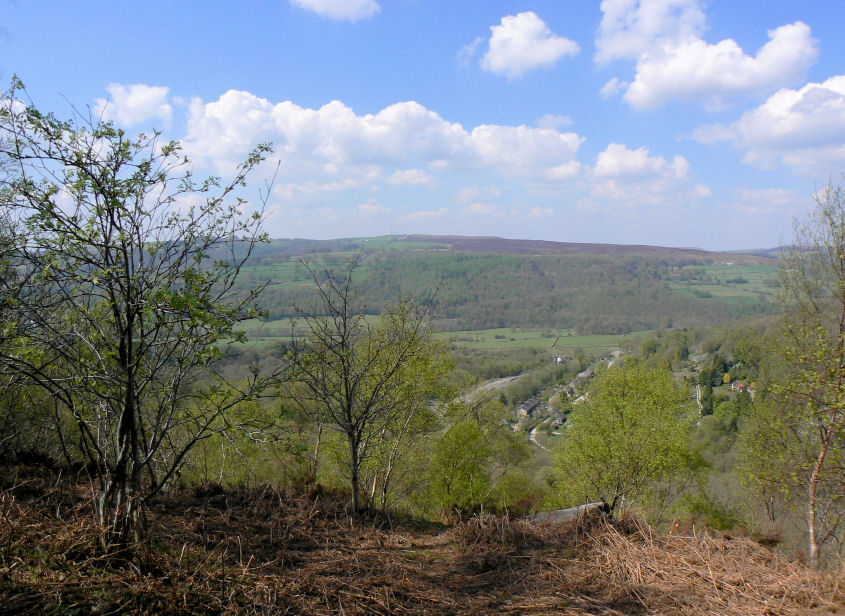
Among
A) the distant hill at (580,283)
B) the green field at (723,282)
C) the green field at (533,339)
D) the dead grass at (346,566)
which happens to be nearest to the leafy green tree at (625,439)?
the dead grass at (346,566)

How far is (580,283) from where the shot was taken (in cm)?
14100

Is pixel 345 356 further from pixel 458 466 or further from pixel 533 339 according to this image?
pixel 533 339

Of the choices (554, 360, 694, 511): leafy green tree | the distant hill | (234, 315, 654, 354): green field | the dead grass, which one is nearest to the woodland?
the dead grass

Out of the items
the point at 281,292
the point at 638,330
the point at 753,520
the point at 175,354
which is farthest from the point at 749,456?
the point at 638,330

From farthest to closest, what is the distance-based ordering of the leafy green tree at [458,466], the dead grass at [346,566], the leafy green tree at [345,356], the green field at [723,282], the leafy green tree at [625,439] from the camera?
the green field at [723,282] < the leafy green tree at [625,439] < the leafy green tree at [458,466] < the leafy green tree at [345,356] < the dead grass at [346,566]

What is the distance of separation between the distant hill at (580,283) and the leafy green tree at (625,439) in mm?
65906

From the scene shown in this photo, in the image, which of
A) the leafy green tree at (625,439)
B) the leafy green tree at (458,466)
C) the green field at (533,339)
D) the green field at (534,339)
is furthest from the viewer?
the green field at (533,339)

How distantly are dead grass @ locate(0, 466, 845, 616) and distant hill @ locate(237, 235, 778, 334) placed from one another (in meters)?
78.4

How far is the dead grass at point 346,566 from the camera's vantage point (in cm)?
385

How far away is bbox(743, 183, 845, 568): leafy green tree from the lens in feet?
39.4

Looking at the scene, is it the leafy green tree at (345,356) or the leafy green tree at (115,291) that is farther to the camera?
the leafy green tree at (345,356)

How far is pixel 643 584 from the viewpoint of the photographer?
5.12 meters

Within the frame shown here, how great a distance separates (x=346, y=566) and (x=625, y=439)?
15.8 meters

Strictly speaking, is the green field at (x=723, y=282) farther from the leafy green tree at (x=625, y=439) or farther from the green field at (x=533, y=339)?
the leafy green tree at (x=625, y=439)
